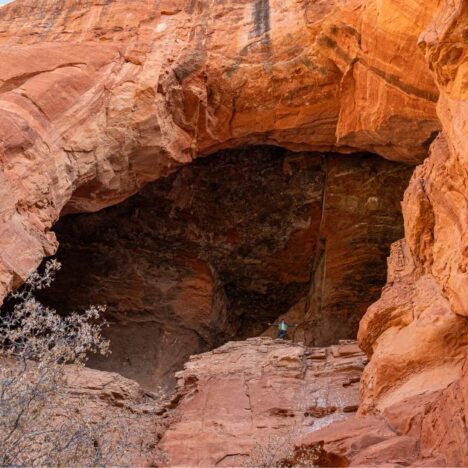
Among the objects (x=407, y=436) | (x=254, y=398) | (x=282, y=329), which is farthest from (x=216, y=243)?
(x=407, y=436)

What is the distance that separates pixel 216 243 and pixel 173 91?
438 centimetres

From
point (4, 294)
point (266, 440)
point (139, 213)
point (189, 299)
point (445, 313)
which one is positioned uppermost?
point (139, 213)

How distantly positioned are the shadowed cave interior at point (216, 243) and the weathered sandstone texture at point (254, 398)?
3.14m

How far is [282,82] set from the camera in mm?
11391

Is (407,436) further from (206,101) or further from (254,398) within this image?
(206,101)

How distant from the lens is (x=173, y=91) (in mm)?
11289

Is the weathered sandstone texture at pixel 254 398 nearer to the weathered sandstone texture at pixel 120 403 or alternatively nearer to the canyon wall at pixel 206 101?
the weathered sandstone texture at pixel 120 403

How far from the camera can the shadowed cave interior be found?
46.3 ft

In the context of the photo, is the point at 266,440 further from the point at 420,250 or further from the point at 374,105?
the point at 374,105

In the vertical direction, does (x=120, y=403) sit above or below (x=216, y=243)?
below

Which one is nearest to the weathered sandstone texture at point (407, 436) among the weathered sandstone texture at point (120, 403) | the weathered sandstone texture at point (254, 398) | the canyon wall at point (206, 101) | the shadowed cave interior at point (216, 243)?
the canyon wall at point (206, 101)

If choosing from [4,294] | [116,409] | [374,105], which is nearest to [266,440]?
[116,409]

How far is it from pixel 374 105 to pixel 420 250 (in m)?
3.49

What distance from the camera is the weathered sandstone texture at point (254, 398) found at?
29.0 ft
